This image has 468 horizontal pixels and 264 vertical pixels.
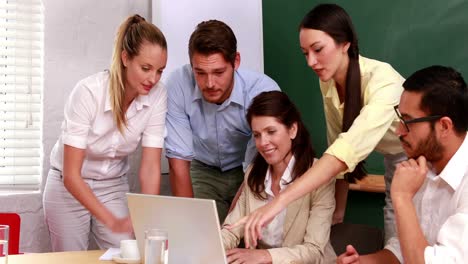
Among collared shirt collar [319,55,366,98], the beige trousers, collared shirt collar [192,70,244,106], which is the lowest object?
the beige trousers

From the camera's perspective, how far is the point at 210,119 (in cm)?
290

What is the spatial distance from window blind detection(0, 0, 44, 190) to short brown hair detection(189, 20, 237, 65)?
1167mm

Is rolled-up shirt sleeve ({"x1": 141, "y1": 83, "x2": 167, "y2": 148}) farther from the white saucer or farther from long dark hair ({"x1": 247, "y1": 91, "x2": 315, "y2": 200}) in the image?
the white saucer

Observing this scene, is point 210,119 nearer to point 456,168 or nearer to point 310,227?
point 310,227

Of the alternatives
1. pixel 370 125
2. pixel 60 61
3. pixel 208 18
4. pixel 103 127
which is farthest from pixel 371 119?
pixel 60 61

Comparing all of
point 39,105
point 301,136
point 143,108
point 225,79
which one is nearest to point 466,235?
point 301,136

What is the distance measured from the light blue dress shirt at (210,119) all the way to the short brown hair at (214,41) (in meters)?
0.25

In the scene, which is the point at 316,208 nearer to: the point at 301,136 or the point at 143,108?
the point at 301,136

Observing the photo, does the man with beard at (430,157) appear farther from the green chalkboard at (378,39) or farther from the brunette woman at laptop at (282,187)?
the green chalkboard at (378,39)

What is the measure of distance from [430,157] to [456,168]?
8cm

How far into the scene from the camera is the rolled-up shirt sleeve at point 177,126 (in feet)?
9.31

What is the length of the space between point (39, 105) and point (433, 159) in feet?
7.30

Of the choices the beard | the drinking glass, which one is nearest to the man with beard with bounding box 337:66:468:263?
the beard

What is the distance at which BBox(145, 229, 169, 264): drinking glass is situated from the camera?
1.81 metres
